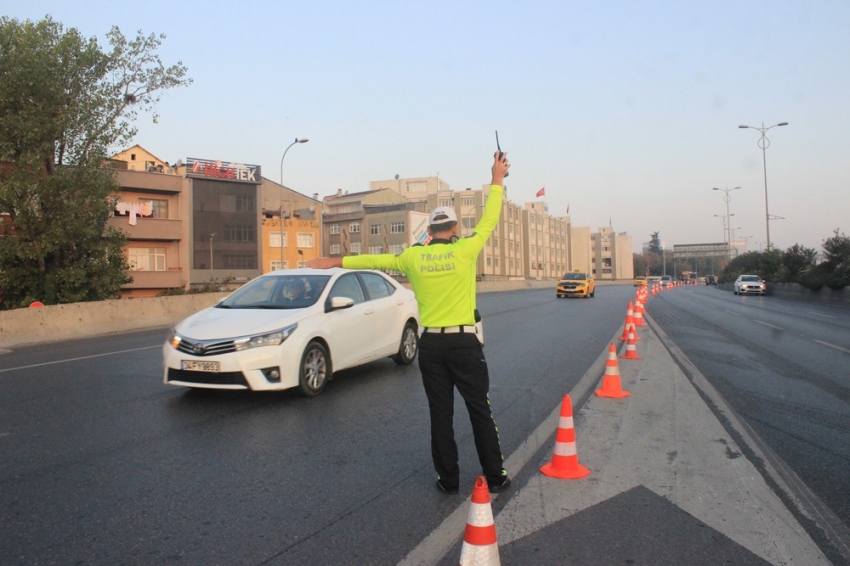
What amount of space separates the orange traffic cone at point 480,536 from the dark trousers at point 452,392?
1412mm

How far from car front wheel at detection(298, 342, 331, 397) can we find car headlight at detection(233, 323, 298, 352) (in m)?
0.34

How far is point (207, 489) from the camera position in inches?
Result: 175

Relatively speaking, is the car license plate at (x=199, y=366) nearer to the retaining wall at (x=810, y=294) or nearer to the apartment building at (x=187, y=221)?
the retaining wall at (x=810, y=294)

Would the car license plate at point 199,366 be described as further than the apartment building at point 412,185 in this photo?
→ No

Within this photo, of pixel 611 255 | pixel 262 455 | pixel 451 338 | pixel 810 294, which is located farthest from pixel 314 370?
pixel 611 255

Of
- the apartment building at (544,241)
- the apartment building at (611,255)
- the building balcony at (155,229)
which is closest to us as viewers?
the building balcony at (155,229)

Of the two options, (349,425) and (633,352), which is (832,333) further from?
(349,425)

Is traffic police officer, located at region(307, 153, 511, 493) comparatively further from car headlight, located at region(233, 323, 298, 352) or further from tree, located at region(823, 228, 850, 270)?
tree, located at region(823, 228, 850, 270)

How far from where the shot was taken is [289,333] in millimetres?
7184

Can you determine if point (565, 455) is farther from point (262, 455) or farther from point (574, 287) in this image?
point (574, 287)

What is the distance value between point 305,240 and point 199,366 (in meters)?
64.8

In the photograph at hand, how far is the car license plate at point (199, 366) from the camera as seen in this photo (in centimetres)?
678

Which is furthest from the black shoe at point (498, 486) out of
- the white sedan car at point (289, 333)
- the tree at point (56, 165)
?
the tree at point (56, 165)

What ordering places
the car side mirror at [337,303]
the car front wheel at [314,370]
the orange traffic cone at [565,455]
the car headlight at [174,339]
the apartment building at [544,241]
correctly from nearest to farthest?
1. the orange traffic cone at [565,455]
2. the car headlight at [174,339]
3. the car front wheel at [314,370]
4. the car side mirror at [337,303]
5. the apartment building at [544,241]
